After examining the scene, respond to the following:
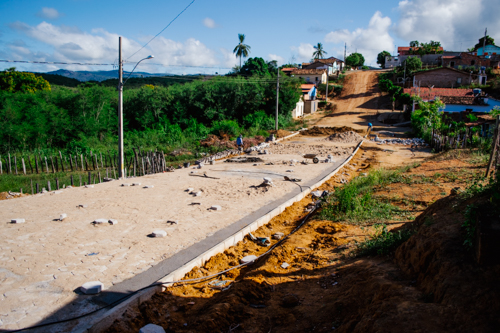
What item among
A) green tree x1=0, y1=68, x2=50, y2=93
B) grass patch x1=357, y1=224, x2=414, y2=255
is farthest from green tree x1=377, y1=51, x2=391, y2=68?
grass patch x1=357, y1=224, x2=414, y2=255

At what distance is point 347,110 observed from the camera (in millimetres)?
45812

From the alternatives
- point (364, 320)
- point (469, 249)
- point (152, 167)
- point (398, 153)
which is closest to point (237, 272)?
point (364, 320)

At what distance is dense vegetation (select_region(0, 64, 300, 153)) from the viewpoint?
27969 millimetres

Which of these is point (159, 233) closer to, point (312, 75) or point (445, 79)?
point (445, 79)

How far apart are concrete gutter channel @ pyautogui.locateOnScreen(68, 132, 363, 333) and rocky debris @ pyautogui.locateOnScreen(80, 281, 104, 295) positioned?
3.6 inches

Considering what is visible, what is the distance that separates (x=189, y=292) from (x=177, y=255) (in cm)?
120

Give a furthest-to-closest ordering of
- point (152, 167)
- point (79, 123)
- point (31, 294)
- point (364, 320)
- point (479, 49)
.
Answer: point (479, 49), point (79, 123), point (152, 167), point (31, 294), point (364, 320)

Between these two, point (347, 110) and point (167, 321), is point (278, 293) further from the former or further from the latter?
point (347, 110)

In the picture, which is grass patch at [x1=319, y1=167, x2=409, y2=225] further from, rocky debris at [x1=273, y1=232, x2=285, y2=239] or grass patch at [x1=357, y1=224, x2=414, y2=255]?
grass patch at [x1=357, y1=224, x2=414, y2=255]

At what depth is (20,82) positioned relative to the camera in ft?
125

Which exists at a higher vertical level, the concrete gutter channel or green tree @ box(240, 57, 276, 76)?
green tree @ box(240, 57, 276, 76)

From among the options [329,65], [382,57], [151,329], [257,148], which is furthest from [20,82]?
[382,57]

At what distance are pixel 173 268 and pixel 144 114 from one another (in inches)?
1331

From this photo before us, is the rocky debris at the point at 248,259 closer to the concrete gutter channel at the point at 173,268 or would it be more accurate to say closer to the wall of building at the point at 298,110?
the concrete gutter channel at the point at 173,268
